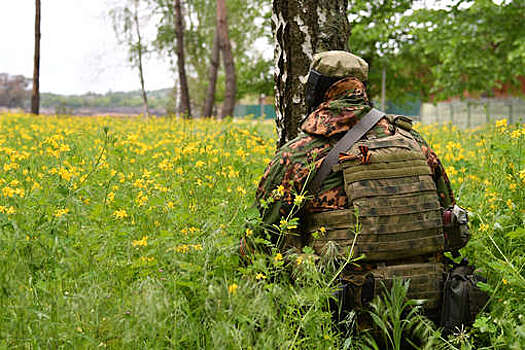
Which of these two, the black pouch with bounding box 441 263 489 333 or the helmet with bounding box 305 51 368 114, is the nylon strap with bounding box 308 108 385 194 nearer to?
the helmet with bounding box 305 51 368 114

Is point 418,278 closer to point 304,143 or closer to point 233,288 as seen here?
point 304,143

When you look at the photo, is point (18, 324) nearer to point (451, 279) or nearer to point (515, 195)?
point (451, 279)

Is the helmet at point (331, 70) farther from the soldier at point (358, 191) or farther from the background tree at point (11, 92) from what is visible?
the background tree at point (11, 92)

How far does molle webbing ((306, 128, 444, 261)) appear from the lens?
2707mm

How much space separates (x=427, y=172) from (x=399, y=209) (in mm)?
305

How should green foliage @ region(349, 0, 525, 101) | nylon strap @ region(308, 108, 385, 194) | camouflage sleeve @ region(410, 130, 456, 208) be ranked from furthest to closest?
green foliage @ region(349, 0, 525, 101) → camouflage sleeve @ region(410, 130, 456, 208) → nylon strap @ region(308, 108, 385, 194)

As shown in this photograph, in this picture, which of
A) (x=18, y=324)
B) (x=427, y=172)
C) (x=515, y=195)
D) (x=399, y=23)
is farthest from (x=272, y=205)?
(x=399, y=23)

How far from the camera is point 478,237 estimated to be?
3373 millimetres

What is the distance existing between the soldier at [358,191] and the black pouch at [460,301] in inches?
2.5

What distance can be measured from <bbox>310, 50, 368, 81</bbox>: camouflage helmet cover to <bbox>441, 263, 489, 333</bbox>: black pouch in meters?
1.22

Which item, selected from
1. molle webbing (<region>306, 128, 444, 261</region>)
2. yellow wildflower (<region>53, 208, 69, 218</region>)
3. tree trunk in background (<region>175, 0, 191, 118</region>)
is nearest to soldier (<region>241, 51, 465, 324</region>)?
molle webbing (<region>306, 128, 444, 261</region>)

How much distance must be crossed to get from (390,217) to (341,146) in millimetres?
453

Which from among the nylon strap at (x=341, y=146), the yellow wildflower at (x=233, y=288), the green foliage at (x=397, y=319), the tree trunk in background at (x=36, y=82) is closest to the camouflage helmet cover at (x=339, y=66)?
the nylon strap at (x=341, y=146)

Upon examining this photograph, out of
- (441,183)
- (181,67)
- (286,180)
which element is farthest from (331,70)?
(181,67)
